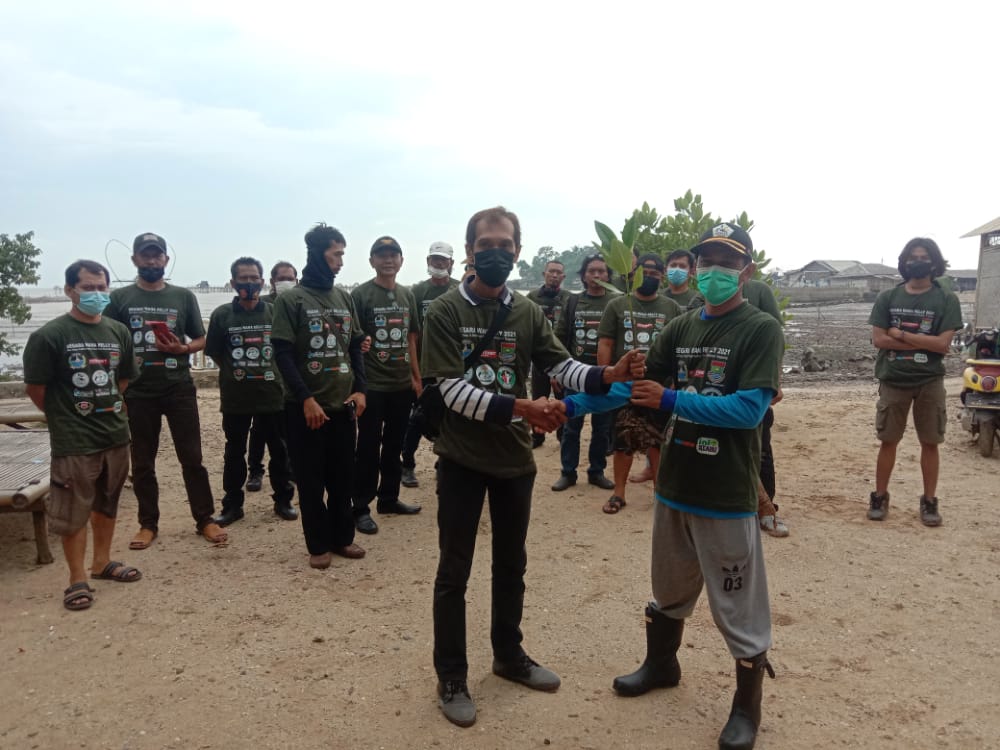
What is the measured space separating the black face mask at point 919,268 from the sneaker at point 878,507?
1766 mm

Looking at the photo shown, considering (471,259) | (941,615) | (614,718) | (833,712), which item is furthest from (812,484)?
(471,259)

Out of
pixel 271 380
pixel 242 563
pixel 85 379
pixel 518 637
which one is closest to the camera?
pixel 518 637

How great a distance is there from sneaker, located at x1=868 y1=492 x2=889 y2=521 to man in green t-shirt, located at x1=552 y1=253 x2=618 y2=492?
7.16 feet

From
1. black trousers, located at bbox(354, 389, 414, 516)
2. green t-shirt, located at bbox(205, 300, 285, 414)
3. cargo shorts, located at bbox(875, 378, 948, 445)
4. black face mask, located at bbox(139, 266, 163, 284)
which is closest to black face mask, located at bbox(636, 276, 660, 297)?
cargo shorts, located at bbox(875, 378, 948, 445)

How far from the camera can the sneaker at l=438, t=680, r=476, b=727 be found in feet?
9.51

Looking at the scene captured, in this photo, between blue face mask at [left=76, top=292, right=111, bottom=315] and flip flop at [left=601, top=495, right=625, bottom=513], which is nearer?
blue face mask at [left=76, top=292, right=111, bottom=315]

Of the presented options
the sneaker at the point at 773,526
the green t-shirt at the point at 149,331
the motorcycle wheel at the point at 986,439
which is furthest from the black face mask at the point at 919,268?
the green t-shirt at the point at 149,331

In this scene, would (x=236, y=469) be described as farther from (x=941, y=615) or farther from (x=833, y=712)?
(x=941, y=615)

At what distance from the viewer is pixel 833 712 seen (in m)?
2.97

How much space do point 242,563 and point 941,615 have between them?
444cm

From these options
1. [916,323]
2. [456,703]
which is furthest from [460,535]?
[916,323]

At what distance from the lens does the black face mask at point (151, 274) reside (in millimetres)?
4957

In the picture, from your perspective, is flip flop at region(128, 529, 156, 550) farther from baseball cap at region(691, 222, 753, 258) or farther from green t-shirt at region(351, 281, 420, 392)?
baseball cap at region(691, 222, 753, 258)

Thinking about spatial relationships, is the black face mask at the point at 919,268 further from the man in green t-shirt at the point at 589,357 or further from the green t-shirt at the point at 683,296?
the man in green t-shirt at the point at 589,357
